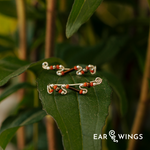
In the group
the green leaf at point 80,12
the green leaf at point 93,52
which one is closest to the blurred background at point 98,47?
the green leaf at point 93,52

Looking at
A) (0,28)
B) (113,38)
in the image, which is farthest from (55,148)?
(0,28)

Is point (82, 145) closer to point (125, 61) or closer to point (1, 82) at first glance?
point (1, 82)

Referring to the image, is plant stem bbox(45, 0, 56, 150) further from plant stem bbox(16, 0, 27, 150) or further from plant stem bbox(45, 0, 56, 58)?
plant stem bbox(16, 0, 27, 150)

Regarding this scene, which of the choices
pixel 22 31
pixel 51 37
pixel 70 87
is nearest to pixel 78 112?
pixel 70 87

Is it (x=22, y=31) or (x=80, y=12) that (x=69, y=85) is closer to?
(x=80, y=12)

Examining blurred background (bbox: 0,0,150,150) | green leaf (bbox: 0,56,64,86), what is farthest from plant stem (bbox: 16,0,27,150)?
green leaf (bbox: 0,56,64,86)
